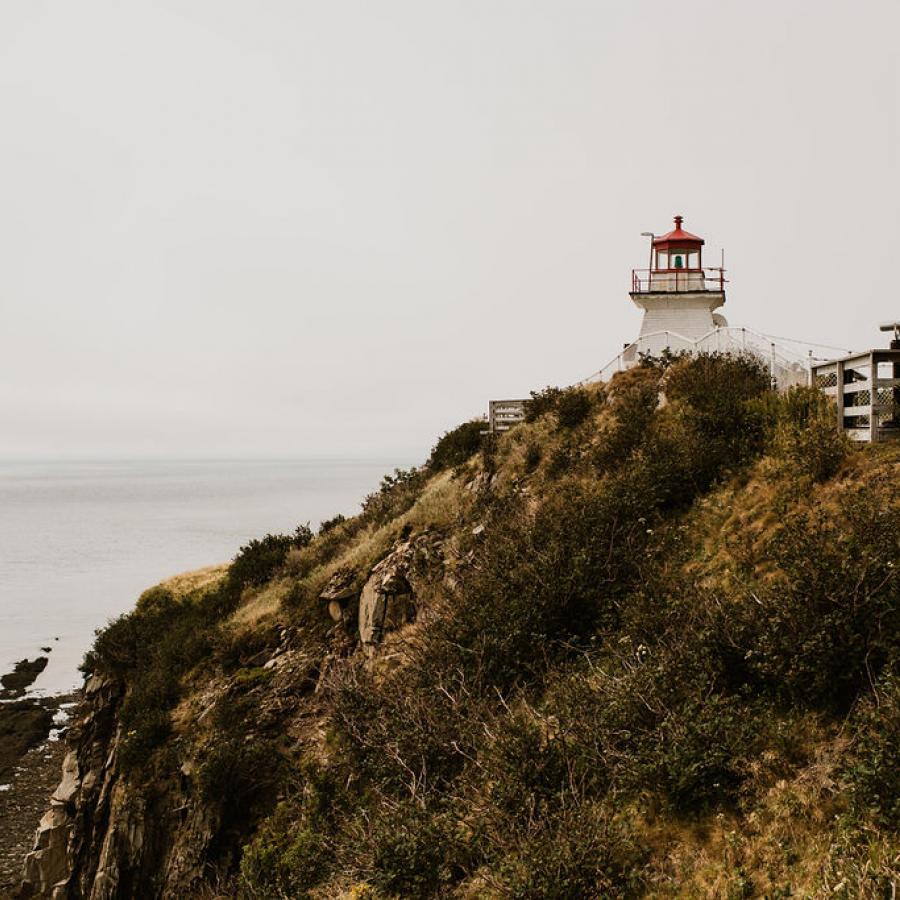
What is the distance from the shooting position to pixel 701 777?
226 inches

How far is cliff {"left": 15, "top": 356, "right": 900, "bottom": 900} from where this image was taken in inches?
217

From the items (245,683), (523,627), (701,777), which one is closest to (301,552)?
(245,683)

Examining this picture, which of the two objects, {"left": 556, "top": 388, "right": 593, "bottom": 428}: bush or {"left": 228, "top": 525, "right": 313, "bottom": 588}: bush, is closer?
{"left": 556, "top": 388, "right": 593, "bottom": 428}: bush

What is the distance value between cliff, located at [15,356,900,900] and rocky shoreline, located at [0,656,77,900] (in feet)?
23.0

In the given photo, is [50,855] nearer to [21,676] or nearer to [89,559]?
[21,676]

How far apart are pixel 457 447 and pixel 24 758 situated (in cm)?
2389

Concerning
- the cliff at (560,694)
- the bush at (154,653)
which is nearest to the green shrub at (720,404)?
the cliff at (560,694)

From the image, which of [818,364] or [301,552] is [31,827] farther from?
[818,364]

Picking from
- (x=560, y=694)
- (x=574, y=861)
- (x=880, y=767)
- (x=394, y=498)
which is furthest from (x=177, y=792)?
(x=880, y=767)

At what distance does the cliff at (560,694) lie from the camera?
550cm

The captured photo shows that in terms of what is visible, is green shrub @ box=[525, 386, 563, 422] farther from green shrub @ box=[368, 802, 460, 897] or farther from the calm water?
the calm water

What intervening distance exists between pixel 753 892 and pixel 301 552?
17.9m

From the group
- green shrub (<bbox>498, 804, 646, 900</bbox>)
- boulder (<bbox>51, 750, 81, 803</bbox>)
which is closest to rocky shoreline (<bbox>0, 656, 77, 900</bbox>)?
boulder (<bbox>51, 750, 81, 803</bbox>)

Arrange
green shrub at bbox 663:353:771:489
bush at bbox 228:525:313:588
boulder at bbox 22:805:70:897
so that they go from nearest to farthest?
green shrub at bbox 663:353:771:489
boulder at bbox 22:805:70:897
bush at bbox 228:525:313:588
